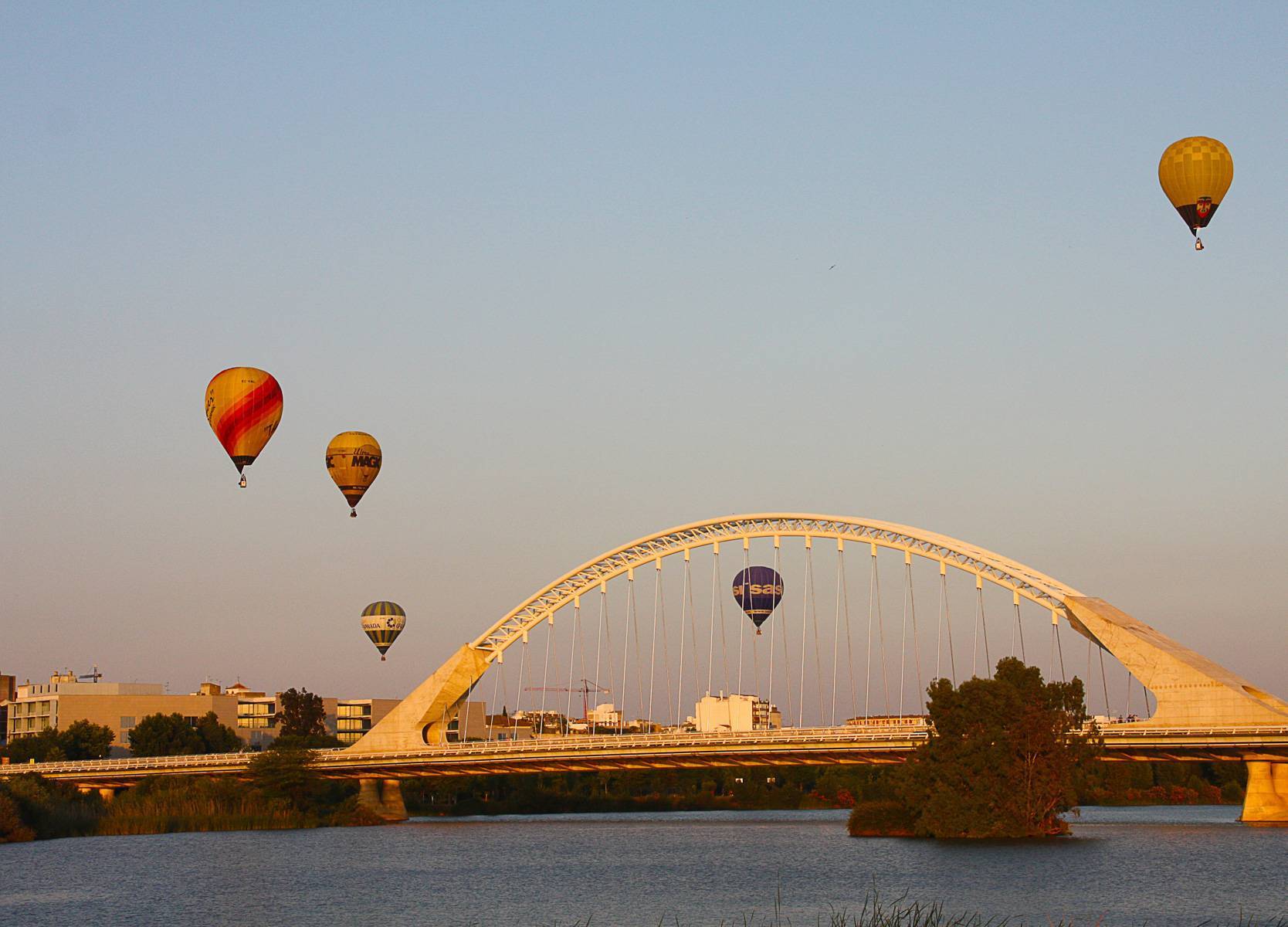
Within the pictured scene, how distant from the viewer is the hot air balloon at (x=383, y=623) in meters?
89.7

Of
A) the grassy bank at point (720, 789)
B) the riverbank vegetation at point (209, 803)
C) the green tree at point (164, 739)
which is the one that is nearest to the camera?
the riverbank vegetation at point (209, 803)

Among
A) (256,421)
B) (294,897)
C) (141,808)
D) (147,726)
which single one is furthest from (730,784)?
(294,897)

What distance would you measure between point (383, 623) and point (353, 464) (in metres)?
22.9

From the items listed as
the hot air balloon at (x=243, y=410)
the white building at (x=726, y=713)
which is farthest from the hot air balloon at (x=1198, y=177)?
the white building at (x=726, y=713)

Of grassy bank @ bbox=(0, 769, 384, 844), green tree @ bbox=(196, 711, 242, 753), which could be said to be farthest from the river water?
green tree @ bbox=(196, 711, 242, 753)

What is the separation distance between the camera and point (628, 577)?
86.9m

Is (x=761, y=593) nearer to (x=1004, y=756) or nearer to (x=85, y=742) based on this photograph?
(x=1004, y=756)

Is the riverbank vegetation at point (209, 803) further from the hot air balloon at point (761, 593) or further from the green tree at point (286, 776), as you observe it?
the hot air balloon at point (761, 593)

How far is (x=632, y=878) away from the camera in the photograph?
49.8m

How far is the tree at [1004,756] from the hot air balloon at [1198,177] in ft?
68.2

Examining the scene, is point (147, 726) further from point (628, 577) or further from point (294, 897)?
point (294, 897)

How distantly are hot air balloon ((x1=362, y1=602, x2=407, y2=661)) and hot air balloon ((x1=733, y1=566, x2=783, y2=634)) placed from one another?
18.4 m

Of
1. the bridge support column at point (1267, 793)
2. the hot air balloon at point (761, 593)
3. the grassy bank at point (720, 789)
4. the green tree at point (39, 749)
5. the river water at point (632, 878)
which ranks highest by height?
the hot air balloon at point (761, 593)

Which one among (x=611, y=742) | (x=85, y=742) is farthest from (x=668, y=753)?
(x=85, y=742)
